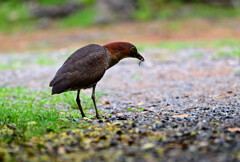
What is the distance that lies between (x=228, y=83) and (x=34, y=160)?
6.33m

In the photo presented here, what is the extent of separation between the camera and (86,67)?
5.05 metres

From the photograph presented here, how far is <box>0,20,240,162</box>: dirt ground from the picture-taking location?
3.54 m

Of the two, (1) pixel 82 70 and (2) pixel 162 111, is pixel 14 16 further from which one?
(1) pixel 82 70

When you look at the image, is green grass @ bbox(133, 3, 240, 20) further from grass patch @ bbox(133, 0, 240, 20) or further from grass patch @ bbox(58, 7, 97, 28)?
grass patch @ bbox(58, 7, 97, 28)

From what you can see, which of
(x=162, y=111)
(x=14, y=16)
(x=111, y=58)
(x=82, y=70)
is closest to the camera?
(x=82, y=70)

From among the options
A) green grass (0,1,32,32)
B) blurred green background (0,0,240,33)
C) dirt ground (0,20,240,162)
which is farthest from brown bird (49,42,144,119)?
green grass (0,1,32,32)

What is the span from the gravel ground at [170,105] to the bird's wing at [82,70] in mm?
588

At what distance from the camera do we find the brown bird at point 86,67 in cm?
485

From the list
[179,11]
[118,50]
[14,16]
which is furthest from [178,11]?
[118,50]

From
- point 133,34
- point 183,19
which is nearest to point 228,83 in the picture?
point 133,34

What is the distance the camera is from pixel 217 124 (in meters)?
4.41

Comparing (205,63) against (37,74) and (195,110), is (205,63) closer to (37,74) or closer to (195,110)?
(37,74)

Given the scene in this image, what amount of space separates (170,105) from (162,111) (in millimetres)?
673

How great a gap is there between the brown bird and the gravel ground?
1.94ft
